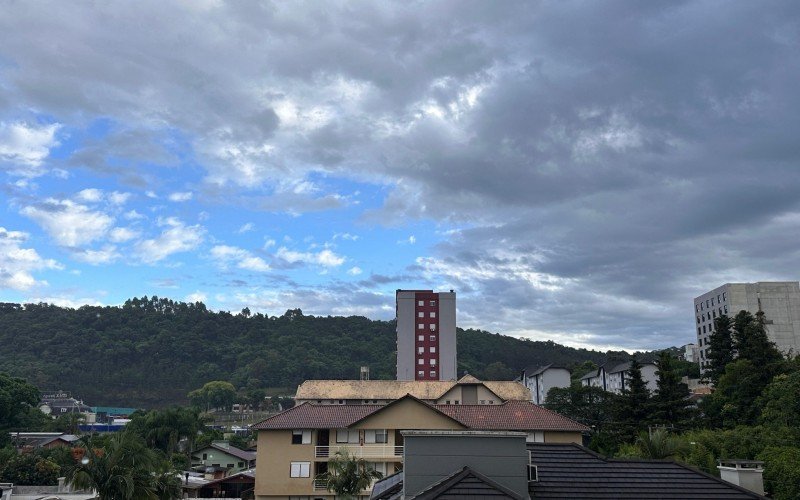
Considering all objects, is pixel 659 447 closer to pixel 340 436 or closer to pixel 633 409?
pixel 340 436

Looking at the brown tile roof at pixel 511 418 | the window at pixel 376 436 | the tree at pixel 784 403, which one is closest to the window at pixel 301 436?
the window at pixel 376 436

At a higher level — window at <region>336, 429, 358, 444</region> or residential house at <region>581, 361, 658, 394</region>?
residential house at <region>581, 361, 658, 394</region>

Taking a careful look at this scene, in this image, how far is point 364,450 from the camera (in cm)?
4675

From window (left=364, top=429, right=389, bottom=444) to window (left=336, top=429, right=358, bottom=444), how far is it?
88cm

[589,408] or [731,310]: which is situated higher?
[731,310]

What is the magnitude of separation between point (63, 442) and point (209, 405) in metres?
100

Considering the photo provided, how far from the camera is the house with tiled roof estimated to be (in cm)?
4647

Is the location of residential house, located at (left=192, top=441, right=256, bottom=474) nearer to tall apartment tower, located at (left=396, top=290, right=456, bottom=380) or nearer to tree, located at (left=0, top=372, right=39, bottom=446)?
tree, located at (left=0, top=372, right=39, bottom=446)

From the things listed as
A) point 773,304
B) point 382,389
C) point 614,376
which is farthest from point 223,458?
point 773,304

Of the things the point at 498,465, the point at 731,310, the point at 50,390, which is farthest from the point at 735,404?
the point at 50,390

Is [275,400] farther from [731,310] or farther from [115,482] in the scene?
[115,482]

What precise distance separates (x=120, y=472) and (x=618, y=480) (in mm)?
20748

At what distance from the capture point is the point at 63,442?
79.1 meters

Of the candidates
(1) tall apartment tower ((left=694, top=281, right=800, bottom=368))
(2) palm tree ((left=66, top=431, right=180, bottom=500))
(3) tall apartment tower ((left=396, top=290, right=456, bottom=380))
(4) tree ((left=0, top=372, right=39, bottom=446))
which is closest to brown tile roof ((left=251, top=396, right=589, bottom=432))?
(2) palm tree ((left=66, top=431, right=180, bottom=500))
